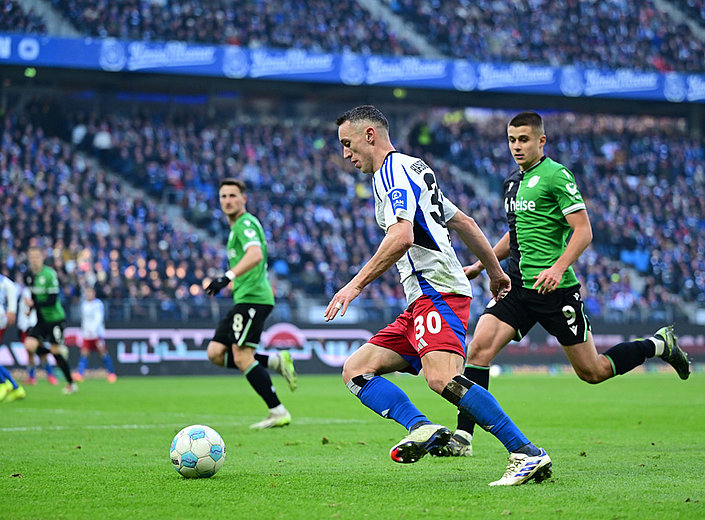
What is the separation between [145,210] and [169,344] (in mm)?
8065

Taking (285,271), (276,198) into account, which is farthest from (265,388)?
(276,198)

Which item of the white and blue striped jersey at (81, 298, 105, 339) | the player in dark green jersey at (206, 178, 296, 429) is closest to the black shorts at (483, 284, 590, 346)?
the player in dark green jersey at (206, 178, 296, 429)

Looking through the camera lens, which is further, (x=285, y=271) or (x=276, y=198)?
(x=276, y=198)

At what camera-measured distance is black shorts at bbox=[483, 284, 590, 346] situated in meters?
7.52

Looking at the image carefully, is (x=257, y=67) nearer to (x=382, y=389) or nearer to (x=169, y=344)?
(x=169, y=344)

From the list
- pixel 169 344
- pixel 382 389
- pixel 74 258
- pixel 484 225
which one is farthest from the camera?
pixel 484 225

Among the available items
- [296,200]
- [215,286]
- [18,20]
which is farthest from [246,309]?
[18,20]

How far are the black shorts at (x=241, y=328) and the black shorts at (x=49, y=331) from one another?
7.51m

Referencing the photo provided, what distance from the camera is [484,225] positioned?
34844 mm

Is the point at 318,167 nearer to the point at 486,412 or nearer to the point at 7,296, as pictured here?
the point at 7,296

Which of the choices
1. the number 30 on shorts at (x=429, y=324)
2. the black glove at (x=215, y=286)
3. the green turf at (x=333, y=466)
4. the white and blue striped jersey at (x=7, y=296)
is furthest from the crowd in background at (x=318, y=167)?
the number 30 on shorts at (x=429, y=324)

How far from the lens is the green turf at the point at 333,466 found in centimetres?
521

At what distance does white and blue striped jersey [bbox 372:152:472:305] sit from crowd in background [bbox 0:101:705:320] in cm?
1740

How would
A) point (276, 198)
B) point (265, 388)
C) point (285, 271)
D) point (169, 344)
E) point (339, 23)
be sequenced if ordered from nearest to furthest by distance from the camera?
point (265, 388)
point (169, 344)
point (285, 271)
point (276, 198)
point (339, 23)
